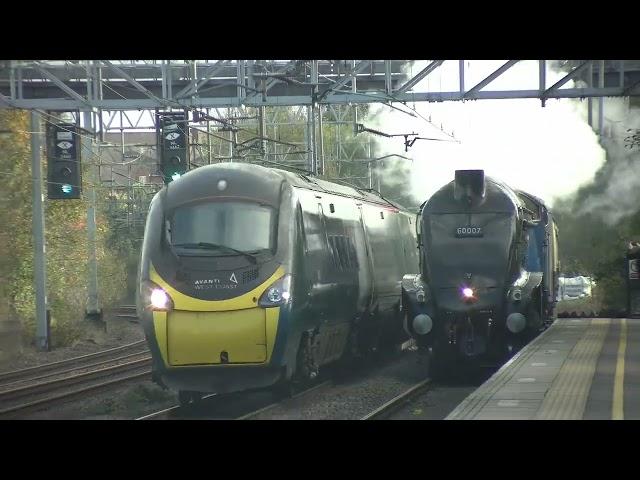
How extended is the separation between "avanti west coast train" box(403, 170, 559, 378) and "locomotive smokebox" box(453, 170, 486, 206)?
16 mm

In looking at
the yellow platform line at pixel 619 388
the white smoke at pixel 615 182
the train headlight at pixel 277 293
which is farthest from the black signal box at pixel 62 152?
the white smoke at pixel 615 182

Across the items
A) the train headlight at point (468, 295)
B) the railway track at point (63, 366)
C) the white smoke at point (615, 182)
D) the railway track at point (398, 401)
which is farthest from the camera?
the white smoke at point (615, 182)

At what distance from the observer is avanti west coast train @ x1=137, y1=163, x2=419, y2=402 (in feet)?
43.2

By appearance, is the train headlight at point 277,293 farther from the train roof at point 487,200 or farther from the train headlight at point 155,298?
the train roof at point 487,200

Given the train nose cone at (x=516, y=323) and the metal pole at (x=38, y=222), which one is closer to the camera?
the train nose cone at (x=516, y=323)

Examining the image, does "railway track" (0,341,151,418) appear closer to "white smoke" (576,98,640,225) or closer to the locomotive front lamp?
the locomotive front lamp

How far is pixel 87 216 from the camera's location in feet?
103

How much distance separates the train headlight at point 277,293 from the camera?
13.2 meters

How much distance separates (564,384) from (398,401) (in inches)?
98.3

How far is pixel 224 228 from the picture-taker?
13.6 m

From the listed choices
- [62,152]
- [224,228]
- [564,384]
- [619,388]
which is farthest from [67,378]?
[619,388]

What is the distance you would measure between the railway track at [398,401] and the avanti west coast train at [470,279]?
654 millimetres

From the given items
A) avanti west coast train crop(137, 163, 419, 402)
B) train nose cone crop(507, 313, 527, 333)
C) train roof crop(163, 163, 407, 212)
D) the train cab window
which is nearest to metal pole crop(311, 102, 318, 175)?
train nose cone crop(507, 313, 527, 333)
